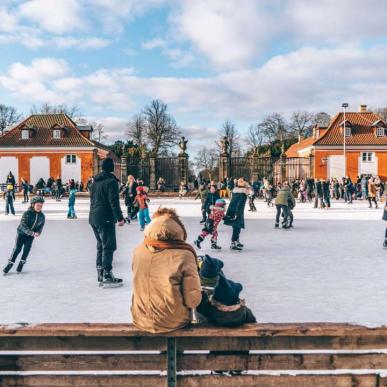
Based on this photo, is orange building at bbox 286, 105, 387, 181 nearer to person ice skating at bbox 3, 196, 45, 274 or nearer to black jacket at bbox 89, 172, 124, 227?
person ice skating at bbox 3, 196, 45, 274

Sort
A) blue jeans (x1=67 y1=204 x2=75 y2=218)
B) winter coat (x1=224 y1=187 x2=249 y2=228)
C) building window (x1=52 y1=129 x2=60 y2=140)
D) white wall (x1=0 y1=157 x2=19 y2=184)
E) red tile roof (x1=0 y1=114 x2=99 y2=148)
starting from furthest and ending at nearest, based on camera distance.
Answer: building window (x1=52 y1=129 x2=60 y2=140), red tile roof (x1=0 y1=114 x2=99 y2=148), white wall (x1=0 y1=157 x2=19 y2=184), blue jeans (x1=67 y1=204 x2=75 y2=218), winter coat (x1=224 y1=187 x2=249 y2=228)

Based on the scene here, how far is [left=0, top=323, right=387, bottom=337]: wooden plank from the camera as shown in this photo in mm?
2768

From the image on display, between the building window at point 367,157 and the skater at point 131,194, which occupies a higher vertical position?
the building window at point 367,157

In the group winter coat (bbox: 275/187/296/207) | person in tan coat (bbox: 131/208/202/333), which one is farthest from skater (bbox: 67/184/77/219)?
person in tan coat (bbox: 131/208/202/333)

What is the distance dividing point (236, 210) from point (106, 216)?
12.8ft

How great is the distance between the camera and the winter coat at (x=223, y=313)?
298cm

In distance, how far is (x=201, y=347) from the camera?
2906 mm

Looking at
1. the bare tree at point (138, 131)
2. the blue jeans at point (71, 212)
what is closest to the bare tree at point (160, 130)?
the bare tree at point (138, 131)

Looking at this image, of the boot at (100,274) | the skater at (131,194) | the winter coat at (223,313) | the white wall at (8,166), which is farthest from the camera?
the white wall at (8,166)

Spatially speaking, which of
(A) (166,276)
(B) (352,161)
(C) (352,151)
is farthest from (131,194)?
(C) (352,151)

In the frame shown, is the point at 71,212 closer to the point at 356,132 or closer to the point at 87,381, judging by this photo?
the point at 87,381

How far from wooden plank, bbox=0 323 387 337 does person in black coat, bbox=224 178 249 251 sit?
7376 mm

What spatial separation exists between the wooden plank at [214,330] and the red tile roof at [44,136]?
44.6m

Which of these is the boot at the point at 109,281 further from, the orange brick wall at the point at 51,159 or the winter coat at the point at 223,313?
the orange brick wall at the point at 51,159
